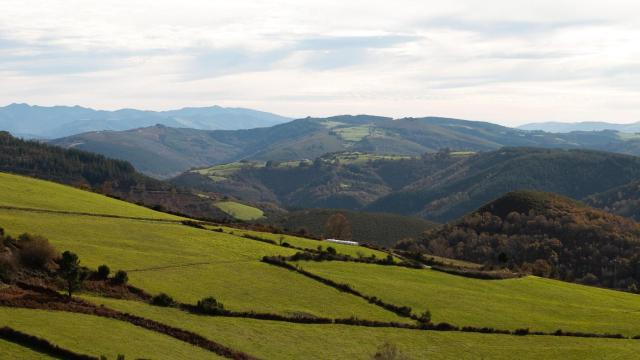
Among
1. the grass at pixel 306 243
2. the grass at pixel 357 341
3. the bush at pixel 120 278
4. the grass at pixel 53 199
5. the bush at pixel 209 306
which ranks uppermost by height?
the grass at pixel 53 199

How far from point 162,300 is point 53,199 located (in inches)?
1922

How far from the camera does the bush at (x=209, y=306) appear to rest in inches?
2522

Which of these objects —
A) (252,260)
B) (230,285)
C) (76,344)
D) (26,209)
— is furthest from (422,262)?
(76,344)

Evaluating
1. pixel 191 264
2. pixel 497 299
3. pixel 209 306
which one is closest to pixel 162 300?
pixel 209 306

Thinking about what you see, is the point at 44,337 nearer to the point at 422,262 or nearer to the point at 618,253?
the point at 422,262

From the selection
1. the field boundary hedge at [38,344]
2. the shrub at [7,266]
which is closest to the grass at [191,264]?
the shrub at [7,266]

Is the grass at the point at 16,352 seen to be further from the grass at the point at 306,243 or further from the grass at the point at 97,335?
the grass at the point at 306,243

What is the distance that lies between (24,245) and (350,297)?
3648 centimetres

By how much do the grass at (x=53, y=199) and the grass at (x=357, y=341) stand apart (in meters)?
42.9

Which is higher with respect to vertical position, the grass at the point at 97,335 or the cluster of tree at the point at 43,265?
the cluster of tree at the point at 43,265

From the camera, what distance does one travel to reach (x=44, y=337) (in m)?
46.8

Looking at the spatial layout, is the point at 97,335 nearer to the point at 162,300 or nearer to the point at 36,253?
the point at 162,300

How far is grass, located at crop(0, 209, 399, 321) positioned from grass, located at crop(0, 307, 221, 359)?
1262cm

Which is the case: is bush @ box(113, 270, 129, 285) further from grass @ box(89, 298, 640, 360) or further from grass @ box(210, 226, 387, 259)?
grass @ box(210, 226, 387, 259)
